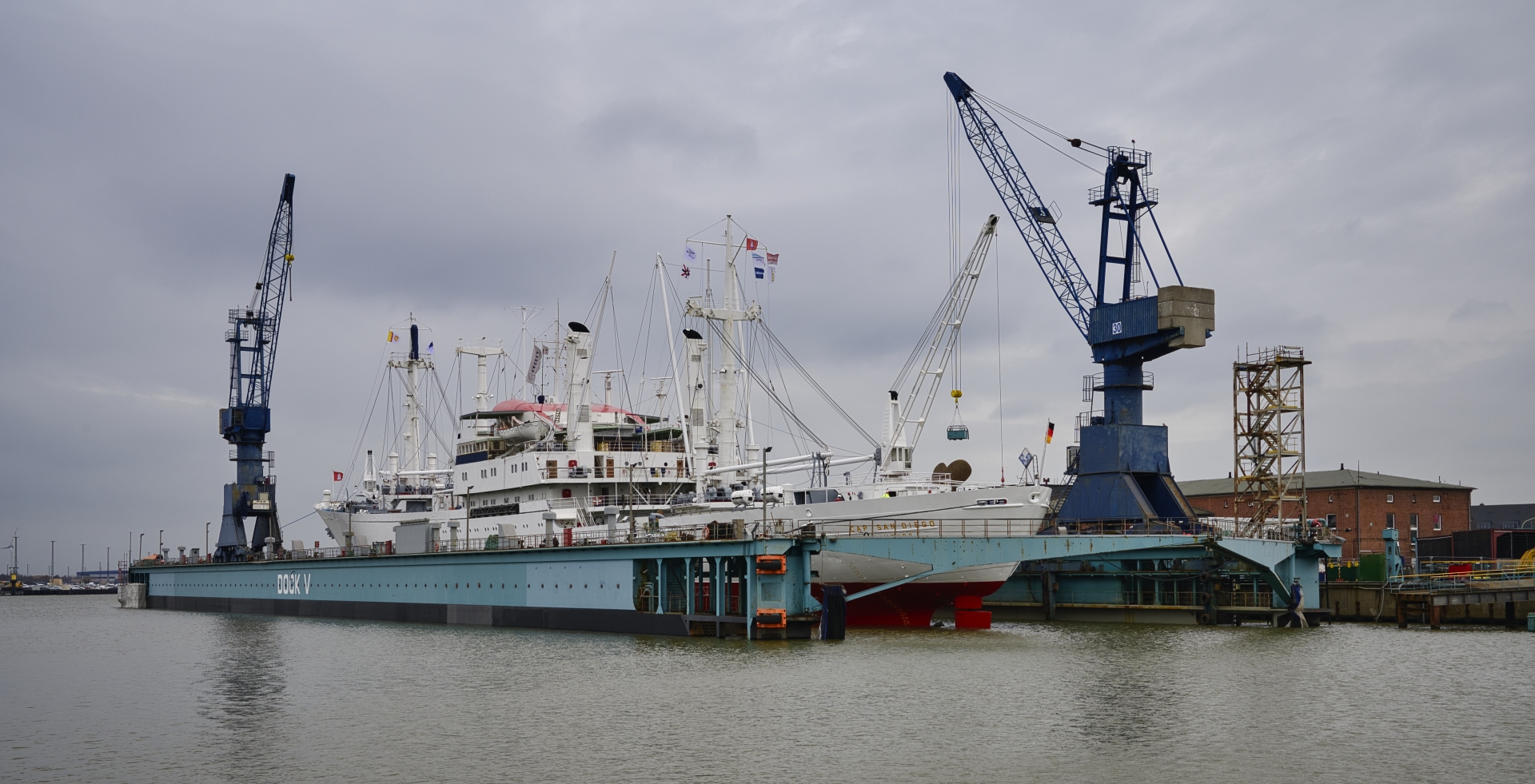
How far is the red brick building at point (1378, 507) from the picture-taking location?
9344cm

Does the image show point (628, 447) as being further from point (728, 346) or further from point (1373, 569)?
point (1373, 569)

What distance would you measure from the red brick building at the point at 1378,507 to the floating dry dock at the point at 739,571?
35.3 metres

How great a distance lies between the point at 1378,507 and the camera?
94.0m

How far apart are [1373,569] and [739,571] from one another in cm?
3725

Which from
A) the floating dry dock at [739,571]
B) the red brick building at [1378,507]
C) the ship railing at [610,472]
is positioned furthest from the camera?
the red brick building at [1378,507]

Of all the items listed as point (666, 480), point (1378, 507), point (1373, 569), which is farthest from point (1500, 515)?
point (666, 480)

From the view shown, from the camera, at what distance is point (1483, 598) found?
56.2 m

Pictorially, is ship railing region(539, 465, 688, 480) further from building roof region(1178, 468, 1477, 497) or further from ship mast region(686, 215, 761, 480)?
building roof region(1178, 468, 1477, 497)

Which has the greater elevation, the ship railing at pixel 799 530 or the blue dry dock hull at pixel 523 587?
the ship railing at pixel 799 530

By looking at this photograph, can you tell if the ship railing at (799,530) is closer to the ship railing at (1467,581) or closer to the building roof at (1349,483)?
the ship railing at (1467,581)

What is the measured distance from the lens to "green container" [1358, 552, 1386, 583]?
68.5m

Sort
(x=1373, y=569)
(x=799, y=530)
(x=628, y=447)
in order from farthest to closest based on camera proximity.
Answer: (x=628, y=447)
(x=1373, y=569)
(x=799, y=530)

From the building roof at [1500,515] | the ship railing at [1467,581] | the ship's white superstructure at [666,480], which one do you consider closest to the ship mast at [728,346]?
the ship's white superstructure at [666,480]

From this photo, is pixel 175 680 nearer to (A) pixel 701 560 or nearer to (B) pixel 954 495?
(A) pixel 701 560
